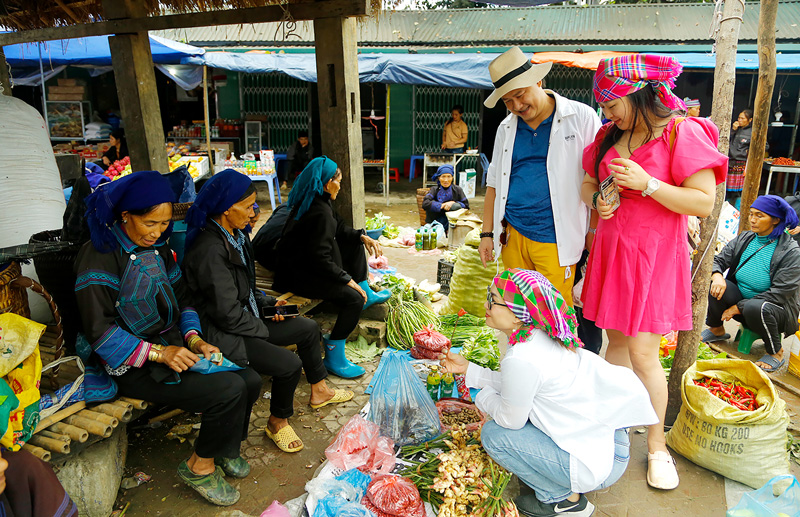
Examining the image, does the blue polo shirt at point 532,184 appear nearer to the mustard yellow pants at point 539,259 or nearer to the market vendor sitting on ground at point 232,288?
the mustard yellow pants at point 539,259

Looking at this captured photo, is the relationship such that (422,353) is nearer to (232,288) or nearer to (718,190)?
(232,288)

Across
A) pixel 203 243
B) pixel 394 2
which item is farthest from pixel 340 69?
pixel 203 243

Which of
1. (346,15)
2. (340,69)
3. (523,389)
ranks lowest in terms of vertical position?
(523,389)

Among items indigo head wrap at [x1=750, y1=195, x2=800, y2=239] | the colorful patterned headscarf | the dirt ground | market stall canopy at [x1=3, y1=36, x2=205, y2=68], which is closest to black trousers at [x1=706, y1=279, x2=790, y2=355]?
indigo head wrap at [x1=750, y1=195, x2=800, y2=239]

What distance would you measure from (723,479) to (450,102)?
1160 cm

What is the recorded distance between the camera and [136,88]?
397 centimetres

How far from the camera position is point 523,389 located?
228 cm

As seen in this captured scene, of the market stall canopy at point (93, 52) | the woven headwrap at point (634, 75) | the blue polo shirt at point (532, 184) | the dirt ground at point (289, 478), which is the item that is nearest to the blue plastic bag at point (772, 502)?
the dirt ground at point (289, 478)

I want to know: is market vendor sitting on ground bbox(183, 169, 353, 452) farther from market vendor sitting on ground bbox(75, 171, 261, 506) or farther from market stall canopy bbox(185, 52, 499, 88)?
market stall canopy bbox(185, 52, 499, 88)

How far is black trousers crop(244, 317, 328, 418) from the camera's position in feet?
9.55

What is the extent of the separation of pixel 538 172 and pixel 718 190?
3.37 feet

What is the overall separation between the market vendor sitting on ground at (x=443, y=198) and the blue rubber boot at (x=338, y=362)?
4343mm

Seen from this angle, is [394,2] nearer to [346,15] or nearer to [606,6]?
[346,15]

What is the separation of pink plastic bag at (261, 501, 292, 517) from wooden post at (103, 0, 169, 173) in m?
2.87
